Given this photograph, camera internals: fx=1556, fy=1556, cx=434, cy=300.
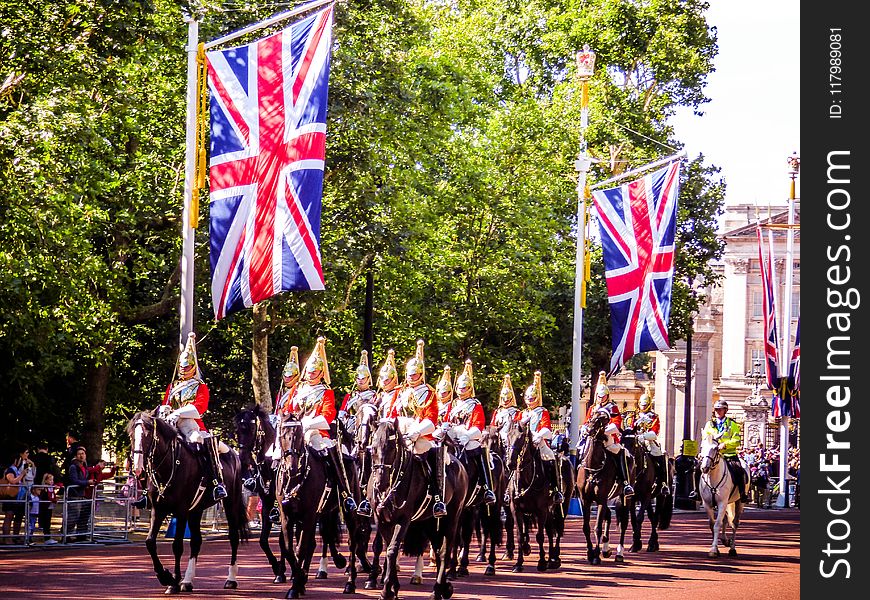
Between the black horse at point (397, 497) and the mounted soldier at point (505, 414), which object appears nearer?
the black horse at point (397, 497)

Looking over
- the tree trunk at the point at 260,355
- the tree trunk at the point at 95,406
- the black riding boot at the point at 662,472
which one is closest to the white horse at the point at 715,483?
the black riding boot at the point at 662,472

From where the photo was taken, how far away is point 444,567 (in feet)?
59.3

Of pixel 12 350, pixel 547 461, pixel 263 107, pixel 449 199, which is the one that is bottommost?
pixel 547 461

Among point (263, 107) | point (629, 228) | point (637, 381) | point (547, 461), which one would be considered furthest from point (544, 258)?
point (637, 381)

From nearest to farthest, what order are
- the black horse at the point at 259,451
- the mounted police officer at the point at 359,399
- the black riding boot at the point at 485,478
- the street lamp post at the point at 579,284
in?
the mounted police officer at the point at 359,399, the black horse at the point at 259,451, the black riding boot at the point at 485,478, the street lamp post at the point at 579,284

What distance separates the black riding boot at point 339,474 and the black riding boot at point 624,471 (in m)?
6.82

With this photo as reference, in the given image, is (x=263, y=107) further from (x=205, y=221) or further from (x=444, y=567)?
(x=205, y=221)

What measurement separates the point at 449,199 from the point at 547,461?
78.9 feet

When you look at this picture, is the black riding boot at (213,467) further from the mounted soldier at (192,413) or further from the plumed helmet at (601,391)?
the plumed helmet at (601,391)

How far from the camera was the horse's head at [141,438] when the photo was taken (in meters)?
18.0

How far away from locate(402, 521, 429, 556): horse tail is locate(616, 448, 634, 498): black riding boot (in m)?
6.49

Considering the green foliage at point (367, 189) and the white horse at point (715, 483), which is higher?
the green foliage at point (367, 189)

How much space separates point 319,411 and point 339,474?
0.89 metres
